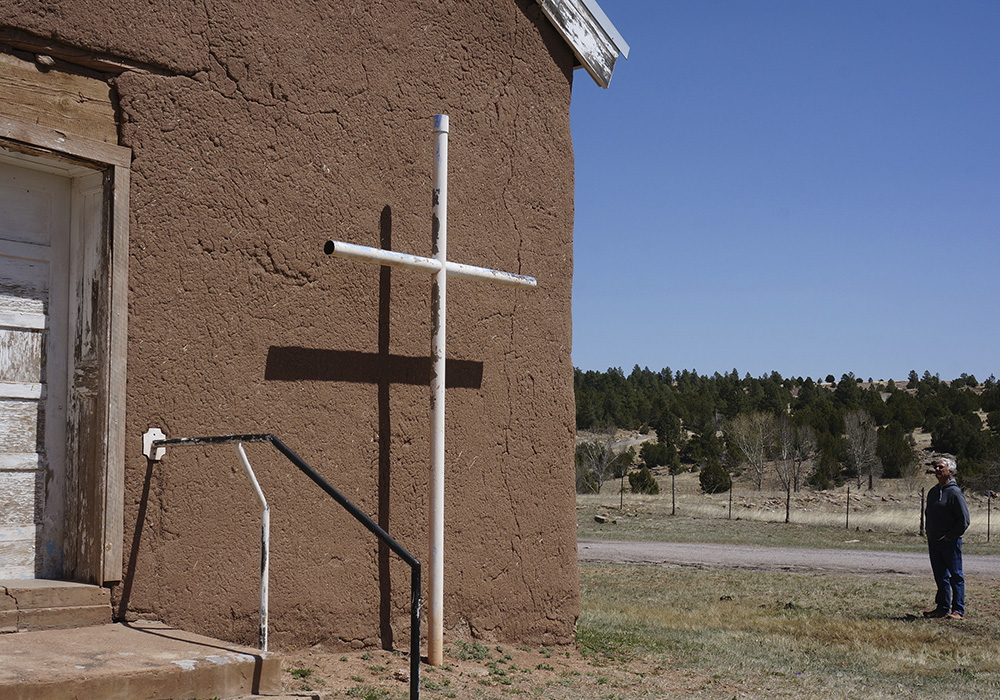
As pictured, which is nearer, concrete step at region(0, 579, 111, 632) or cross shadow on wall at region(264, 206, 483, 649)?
concrete step at region(0, 579, 111, 632)

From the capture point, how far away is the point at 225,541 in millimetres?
4852

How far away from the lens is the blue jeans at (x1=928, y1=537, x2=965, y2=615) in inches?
375

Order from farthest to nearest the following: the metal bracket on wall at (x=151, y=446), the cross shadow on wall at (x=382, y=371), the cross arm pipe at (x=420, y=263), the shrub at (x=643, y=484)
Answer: the shrub at (x=643, y=484), the cross shadow on wall at (x=382, y=371), the cross arm pipe at (x=420, y=263), the metal bracket on wall at (x=151, y=446)

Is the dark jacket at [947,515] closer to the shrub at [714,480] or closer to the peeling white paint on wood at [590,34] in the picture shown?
the peeling white paint on wood at [590,34]

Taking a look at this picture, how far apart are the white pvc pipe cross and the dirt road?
9230 millimetres

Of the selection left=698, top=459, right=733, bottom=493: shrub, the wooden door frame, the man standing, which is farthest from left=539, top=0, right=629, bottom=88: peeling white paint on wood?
left=698, top=459, right=733, bottom=493: shrub

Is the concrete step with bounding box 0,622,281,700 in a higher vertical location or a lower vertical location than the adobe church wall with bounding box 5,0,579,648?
lower

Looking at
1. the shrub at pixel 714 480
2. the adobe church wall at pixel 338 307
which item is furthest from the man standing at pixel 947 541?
the shrub at pixel 714 480

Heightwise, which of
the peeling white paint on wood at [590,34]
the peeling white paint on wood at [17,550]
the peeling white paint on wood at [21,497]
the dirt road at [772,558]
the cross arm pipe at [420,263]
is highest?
the peeling white paint on wood at [590,34]

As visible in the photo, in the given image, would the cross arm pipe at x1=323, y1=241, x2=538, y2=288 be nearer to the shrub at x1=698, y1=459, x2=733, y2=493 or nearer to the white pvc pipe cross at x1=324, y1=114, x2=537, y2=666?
the white pvc pipe cross at x1=324, y1=114, x2=537, y2=666

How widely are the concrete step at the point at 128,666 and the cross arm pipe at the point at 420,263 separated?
6.52 ft

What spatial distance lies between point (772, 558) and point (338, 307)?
13867mm

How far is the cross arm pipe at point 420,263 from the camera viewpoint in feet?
16.7

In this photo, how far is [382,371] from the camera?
5.57 metres
